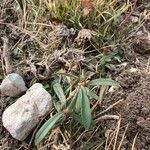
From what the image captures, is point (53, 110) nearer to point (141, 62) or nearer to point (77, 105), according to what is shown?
point (77, 105)

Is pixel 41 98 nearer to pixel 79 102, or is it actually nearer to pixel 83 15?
pixel 79 102

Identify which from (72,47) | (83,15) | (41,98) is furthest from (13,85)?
(83,15)

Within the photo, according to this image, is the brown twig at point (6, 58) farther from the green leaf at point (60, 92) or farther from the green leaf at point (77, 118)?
the green leaf at point (77, 118)

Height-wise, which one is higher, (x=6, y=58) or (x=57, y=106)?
(x=6, y=58)

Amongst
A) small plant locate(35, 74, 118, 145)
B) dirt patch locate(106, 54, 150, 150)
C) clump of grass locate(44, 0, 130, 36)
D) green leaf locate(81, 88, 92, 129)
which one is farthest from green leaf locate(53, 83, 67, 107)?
clump of grass locate(44, 0, 130, 36)

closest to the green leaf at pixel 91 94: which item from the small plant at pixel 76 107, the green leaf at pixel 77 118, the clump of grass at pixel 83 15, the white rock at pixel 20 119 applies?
the small plant at pixel 76 107
